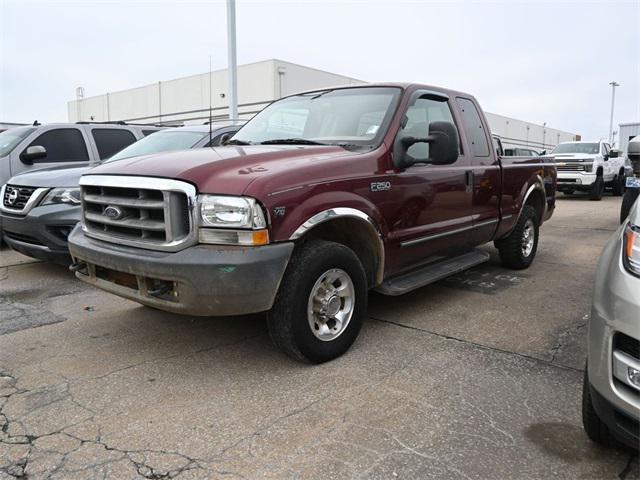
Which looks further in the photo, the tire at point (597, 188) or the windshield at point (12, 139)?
the tire at point (597, 188)

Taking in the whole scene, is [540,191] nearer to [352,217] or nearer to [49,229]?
[352,217]

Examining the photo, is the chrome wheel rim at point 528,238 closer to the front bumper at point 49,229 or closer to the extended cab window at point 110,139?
the front bumper at point 49,229

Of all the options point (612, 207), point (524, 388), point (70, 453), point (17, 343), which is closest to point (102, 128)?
point (17, 343)

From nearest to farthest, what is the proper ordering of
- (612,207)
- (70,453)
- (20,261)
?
(70,453)
(20,261)
(612,207)

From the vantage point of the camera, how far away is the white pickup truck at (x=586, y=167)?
16.8 meters

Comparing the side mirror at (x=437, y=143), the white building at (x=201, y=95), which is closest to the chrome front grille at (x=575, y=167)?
the white building at (x=201, y=95)

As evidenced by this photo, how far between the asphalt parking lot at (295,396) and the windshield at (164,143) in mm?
2093

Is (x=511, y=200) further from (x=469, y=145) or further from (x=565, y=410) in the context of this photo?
(x=565, y=410)

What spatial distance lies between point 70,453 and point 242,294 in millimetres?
1138

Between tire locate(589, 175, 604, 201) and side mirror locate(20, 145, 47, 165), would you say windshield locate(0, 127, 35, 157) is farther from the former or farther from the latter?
tire locate(589, 175, 604, 201)

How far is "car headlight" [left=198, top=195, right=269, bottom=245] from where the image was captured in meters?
2.95

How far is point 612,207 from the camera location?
590 inches

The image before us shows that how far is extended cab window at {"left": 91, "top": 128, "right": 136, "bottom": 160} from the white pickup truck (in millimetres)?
13454

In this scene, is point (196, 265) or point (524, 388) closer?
point (196, 265)
